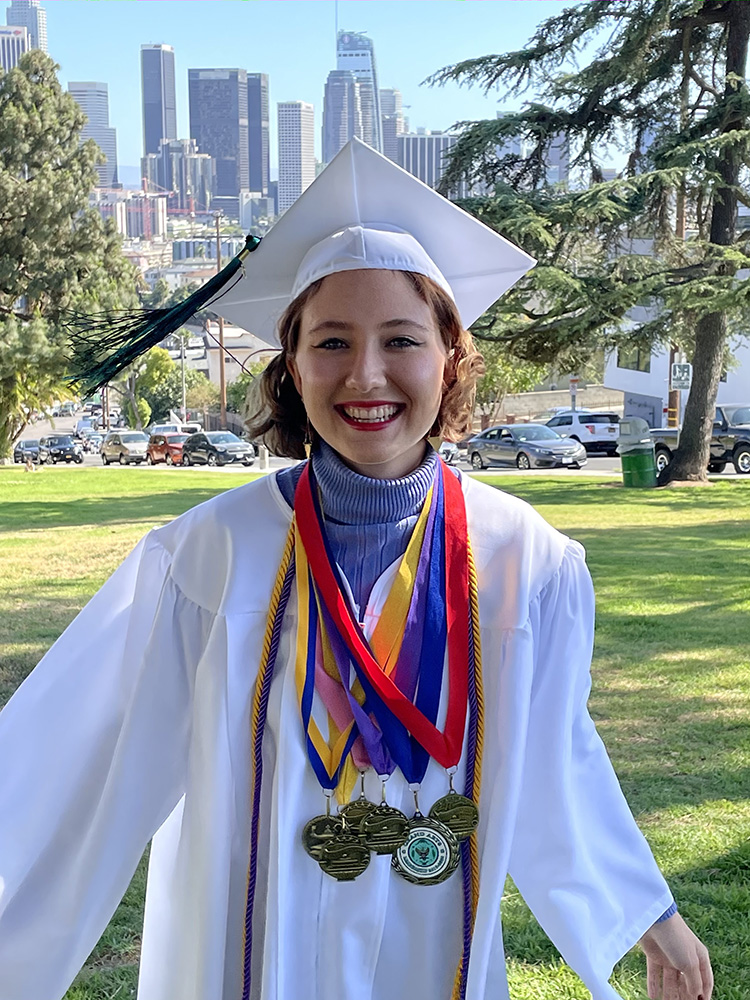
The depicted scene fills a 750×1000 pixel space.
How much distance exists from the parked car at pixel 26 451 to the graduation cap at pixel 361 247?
3960cm

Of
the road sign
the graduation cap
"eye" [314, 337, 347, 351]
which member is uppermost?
the graduation cap

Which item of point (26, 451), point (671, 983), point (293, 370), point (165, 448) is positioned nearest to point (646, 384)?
point (165, 448)

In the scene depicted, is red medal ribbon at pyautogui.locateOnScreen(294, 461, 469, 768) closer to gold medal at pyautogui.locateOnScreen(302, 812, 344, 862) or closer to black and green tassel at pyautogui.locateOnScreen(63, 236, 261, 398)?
gold medal at pyautogui.locateOnScreen(302, 812, 344, 862)

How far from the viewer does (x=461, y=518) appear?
191cm

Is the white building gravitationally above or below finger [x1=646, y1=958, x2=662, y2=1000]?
below

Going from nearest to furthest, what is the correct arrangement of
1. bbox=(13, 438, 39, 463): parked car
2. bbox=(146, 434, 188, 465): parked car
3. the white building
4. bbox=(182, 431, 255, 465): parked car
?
bbox=(182, 431, 255, 465): parked car, bbox=(146, 434, 188, 465): parked car, bbox=(13, 438, 39, 463): parked car, the white building

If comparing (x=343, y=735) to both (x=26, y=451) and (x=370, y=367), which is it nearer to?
(x=370, y=367)

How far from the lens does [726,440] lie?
25219 millimetres

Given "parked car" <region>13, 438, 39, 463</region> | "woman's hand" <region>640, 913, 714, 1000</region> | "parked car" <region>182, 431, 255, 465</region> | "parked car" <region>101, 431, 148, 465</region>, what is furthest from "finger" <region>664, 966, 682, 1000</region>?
"parked car" <region>13, 438, 39, 463</region>

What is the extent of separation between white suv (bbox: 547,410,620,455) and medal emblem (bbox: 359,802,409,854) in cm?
3519

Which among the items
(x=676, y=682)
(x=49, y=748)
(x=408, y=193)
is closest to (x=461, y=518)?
(x=408, y=193)

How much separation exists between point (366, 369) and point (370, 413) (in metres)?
0.07

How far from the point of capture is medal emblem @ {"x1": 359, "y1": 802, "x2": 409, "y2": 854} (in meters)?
1.73

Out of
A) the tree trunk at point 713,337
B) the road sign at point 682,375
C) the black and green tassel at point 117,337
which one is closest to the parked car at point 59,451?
the tree trunk at point 713,337
